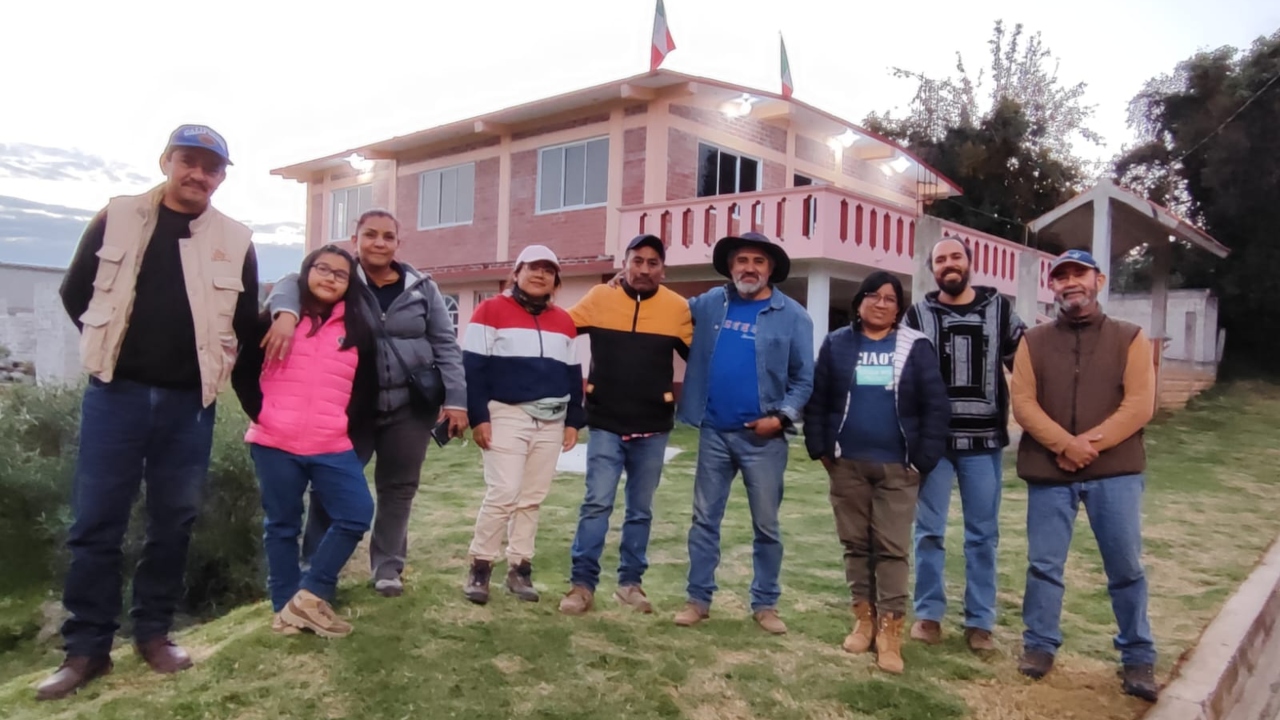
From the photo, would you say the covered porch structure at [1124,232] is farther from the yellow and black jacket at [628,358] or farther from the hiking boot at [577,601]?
the hiking boot at [577,601]

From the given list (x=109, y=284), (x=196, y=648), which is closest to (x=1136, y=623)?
(x=196, y=648)

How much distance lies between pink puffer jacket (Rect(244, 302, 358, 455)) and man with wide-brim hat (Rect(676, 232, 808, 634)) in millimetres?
1578

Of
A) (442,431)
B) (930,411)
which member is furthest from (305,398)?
(930,411)

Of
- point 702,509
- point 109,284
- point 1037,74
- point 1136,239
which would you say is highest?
point 1037,74

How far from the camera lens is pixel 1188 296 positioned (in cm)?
1853

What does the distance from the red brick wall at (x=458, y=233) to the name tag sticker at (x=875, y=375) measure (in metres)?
14.0

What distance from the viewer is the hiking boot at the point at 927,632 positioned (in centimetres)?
434

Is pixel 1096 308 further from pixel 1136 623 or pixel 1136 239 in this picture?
pixel 1136 239

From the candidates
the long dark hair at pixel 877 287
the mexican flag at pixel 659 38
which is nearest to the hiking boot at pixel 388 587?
the long dark hair at pixel 877 287

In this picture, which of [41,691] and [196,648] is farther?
[196,648]

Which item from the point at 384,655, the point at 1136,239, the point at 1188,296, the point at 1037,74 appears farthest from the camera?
the point at 1037,74

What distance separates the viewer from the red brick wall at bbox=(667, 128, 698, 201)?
49.0 feet

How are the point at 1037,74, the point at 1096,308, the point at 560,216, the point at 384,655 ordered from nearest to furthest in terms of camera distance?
the point at 384,655
the point at 1096,308
the point at 560,216
the point at 1037,74

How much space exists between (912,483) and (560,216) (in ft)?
42.9
